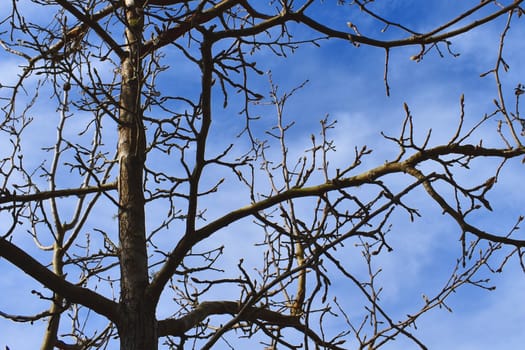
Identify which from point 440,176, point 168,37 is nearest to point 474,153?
point 440,176

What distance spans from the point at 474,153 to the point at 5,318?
262 cm

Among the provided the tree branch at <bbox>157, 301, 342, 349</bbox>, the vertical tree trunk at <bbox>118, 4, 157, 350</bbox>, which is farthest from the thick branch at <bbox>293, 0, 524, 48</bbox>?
the tree branch at <bbox>157, 301, 342, 349</bbox>

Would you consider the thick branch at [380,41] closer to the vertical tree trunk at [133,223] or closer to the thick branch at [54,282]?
the vertical tree trunk at [133,223]

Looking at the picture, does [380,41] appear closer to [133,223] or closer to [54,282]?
[133,223]

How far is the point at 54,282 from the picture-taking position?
286 centimetres

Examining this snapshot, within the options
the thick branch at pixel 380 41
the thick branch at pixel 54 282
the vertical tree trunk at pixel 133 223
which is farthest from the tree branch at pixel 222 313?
the thick branch at pixel 380 41

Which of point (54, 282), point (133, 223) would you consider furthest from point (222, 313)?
point (54, 282)

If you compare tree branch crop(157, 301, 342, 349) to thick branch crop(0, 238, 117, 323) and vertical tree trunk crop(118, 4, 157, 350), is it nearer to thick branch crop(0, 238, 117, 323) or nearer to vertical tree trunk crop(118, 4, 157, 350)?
vertical tree trunk crop(118, 4, 157, 350)

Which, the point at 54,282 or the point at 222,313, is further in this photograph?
the point at 222,313

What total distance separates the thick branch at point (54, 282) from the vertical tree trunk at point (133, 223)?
0.09m

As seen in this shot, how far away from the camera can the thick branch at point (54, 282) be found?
278 cm

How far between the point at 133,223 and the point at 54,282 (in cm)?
62

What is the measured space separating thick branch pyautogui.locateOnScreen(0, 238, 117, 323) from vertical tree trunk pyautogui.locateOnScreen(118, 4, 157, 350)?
0.09 m

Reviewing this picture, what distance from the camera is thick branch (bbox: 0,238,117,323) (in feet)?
9.13
